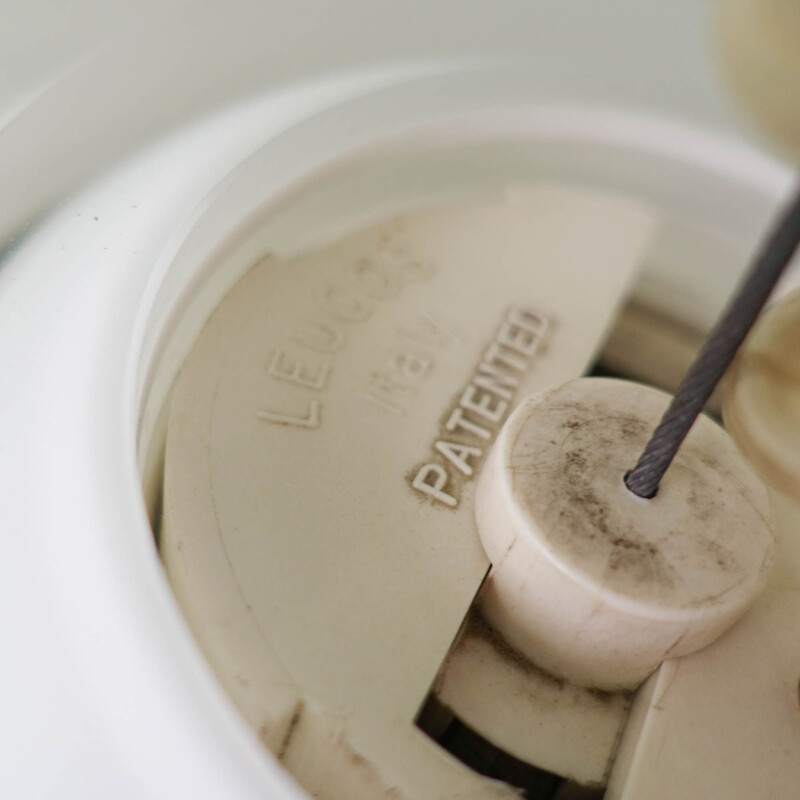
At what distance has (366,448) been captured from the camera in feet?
2.14

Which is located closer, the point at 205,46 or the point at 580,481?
the point at 580,481

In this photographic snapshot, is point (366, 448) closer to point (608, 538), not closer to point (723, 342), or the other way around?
point (608, 538)

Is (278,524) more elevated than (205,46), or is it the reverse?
(205,46)

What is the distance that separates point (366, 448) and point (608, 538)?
187 mm

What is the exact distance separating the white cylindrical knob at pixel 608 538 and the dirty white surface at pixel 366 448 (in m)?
0.05

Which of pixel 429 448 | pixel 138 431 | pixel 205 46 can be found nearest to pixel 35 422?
pixel 138 431

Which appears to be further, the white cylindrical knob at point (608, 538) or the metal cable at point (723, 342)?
the white cylindrical knob at point (608, 538)

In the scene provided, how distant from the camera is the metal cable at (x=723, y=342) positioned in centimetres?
39

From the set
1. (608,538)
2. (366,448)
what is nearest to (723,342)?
(608,538)

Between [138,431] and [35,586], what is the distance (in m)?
0.13

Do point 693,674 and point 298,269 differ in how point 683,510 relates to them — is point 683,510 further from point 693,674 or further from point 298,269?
point 298,269

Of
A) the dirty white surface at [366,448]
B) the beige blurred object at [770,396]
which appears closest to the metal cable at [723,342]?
the beige blurred object at [770,396]

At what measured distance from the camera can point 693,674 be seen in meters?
0.57

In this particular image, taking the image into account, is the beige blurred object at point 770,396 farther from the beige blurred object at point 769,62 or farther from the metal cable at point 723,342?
the beige blurred object at point 769,62
